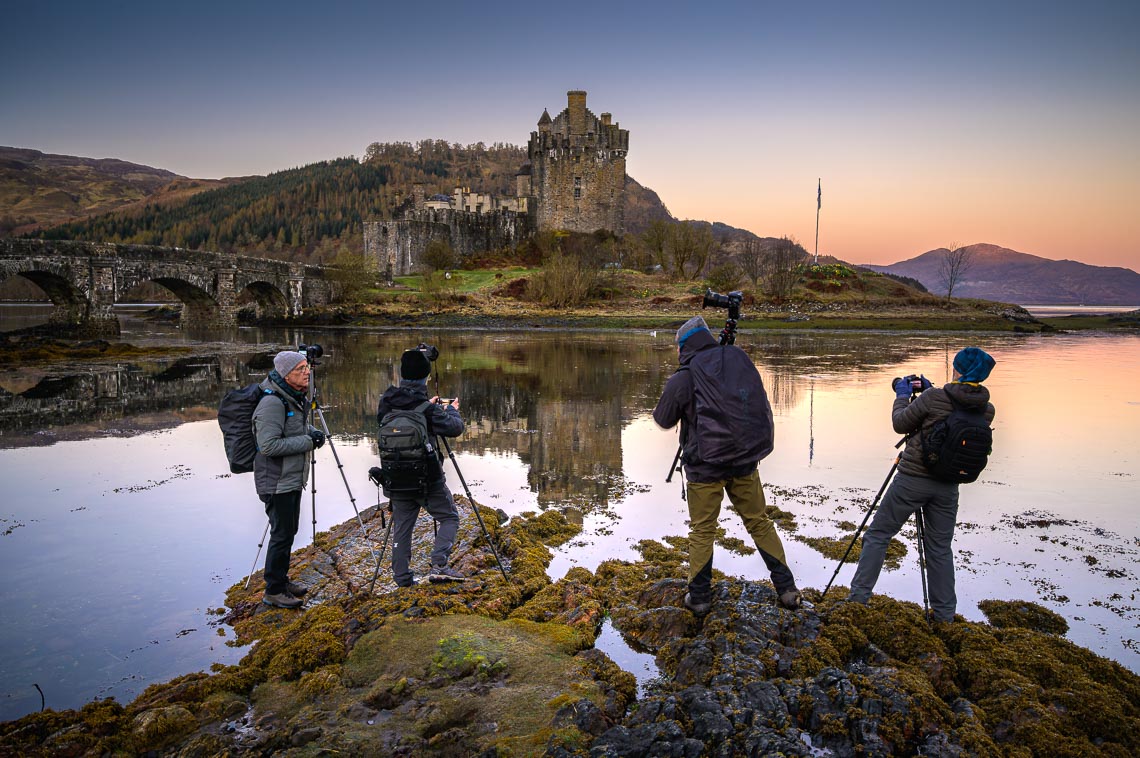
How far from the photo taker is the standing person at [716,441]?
193 inches

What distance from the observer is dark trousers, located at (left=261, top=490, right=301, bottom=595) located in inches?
217

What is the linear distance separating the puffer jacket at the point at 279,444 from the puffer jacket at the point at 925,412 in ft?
15.6

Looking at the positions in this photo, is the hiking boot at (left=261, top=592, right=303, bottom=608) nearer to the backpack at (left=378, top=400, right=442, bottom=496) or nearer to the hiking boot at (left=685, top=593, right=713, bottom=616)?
the backpack at (left=378, top=400, right=442, bottom=496)

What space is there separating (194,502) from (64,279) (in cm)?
3280

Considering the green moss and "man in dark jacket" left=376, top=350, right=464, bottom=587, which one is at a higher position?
"man in dark jacket" left=376, top=350, right=464, bottom=587

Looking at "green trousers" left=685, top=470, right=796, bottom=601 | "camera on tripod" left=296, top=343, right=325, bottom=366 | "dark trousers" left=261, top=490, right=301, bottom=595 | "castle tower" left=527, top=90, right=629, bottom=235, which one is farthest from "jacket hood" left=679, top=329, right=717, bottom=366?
"castle tower" left=527, top=90, right=629, bottom=235

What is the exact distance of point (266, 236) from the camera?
122938 millimetres

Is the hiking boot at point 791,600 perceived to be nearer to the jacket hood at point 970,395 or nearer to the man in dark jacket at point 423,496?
the jacket hood at point 970,395

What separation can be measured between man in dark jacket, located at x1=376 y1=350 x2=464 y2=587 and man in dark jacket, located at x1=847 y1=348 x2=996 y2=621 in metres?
3.44

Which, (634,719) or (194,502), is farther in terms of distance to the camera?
(194,502)

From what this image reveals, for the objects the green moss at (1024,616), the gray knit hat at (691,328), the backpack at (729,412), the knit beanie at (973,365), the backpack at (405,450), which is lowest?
the green moss at (1024,616)

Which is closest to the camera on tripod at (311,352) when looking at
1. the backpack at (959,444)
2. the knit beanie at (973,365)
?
the backpack at (959,444)

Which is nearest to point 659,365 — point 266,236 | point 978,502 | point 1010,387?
point 1010,387

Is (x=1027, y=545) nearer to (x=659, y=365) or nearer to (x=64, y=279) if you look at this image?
(x=659, y=365)
